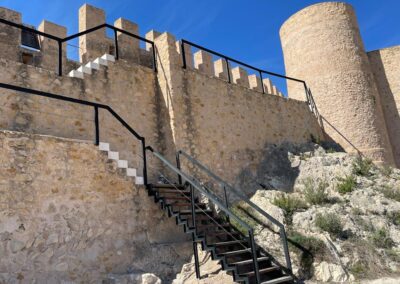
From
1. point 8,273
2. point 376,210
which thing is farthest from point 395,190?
point 8,273

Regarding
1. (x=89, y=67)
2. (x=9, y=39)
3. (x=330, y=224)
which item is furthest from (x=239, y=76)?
(x=330, y=224)

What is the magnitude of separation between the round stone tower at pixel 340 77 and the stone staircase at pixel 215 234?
8.44 metres

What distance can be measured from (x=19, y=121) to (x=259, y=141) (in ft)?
21.9

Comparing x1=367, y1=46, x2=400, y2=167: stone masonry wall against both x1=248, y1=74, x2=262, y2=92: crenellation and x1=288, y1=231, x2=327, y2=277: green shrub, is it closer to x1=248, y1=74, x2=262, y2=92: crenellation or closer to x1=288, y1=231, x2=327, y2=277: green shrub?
x1=248, y1=74, x2=262, y2=92: crenellation

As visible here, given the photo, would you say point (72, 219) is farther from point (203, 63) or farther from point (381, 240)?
point (203, 63)

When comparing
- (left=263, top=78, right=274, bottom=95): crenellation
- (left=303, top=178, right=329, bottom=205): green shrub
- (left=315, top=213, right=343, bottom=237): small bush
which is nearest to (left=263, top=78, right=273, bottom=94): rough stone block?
(left=263, top=78, right=274, bottom=95): crenellation

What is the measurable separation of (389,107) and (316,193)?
8496 millimetres

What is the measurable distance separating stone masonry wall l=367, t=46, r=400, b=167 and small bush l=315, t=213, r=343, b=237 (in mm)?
9103

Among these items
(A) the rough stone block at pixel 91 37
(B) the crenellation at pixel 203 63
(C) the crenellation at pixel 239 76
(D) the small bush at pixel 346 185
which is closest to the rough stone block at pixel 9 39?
(A) the rough stone block at pixel 91 37

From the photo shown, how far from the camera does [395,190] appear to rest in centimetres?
940

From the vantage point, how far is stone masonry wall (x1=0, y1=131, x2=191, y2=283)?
525cm

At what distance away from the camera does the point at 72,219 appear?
5828mm

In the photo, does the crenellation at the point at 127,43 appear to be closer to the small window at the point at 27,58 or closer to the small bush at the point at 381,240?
the small window at the point at 27,58

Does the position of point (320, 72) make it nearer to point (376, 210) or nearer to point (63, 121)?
point (376, 210)
